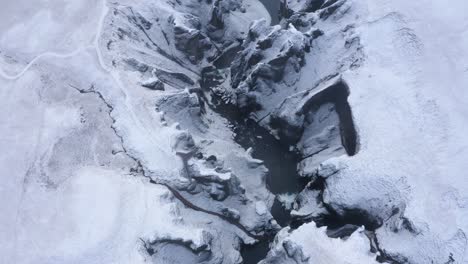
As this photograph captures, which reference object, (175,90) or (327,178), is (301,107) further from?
(175,90)

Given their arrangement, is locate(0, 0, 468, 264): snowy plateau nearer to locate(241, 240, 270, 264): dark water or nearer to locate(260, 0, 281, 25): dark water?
locate(241, 240, 270, 264): dark water

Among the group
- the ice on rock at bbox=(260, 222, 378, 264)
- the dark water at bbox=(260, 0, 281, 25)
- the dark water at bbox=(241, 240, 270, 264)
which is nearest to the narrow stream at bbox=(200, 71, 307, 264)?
the dark water at bbox=(241, 240, 270, 264)

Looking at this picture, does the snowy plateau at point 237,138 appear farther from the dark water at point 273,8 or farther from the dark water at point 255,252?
the dark water at point 273,8

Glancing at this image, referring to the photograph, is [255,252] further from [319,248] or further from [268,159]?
[268,159]

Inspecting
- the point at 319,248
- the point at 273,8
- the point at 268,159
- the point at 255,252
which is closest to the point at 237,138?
the point at 268,159

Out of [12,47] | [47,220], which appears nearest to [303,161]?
[47,220]
